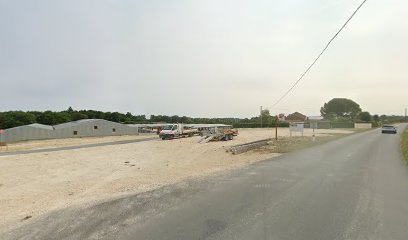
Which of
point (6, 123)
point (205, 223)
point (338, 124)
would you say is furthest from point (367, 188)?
point (338, 124)

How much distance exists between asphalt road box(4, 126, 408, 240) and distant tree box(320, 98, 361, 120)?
151m

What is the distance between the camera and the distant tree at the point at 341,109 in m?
151

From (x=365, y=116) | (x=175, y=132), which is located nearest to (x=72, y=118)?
(x=175, y=132)

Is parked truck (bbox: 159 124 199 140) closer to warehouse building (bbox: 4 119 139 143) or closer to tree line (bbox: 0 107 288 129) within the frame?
warehouse building (bbox: 4 119 139 143)

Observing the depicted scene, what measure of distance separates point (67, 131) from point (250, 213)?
179 feet

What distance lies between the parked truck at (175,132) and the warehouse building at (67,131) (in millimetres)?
19445

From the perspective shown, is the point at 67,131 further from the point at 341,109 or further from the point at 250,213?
the point at 341,109

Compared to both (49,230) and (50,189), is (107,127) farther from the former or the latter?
(49,230)

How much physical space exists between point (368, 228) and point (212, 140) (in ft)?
106

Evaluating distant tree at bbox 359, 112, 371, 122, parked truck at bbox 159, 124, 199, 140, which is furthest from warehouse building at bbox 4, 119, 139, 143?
distant tree at bbox 359, 112, 371, 122

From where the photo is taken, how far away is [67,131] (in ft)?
184

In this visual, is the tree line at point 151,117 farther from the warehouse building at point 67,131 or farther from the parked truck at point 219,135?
the parked truck at point 219,135

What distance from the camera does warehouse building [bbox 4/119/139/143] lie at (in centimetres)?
5041

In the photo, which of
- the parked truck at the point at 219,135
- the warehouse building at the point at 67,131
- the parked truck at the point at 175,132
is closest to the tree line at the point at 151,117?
the warehouse building at the point at 67,131
